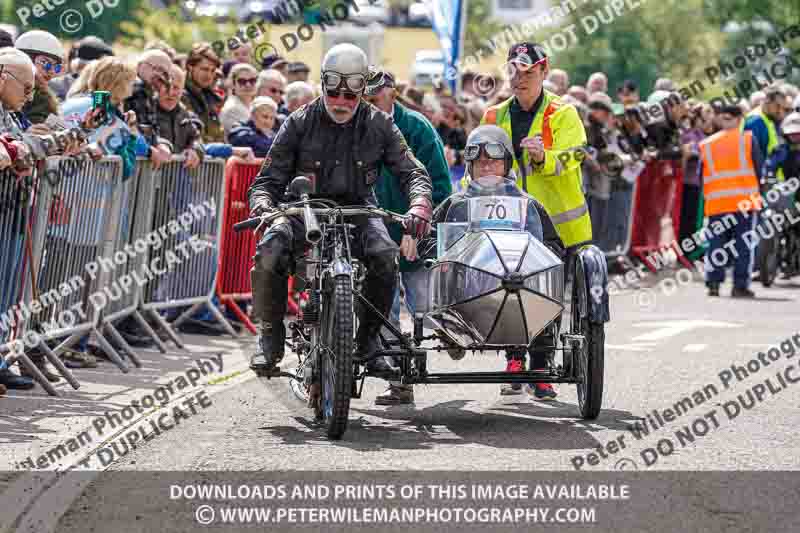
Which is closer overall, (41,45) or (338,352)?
(338,352)

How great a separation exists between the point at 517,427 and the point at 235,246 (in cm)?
583

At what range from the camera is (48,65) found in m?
12.3

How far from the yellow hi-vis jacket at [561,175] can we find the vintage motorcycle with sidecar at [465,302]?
2.82 ft

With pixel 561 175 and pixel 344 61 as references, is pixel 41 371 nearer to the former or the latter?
pixel 344 61

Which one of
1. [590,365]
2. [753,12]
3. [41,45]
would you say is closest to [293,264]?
[590,365]

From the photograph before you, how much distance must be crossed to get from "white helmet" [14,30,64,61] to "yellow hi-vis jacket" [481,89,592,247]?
11.2 feet

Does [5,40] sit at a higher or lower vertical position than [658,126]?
lower

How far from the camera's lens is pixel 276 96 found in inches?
653

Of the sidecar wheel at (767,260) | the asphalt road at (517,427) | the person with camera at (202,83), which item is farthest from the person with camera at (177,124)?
the sidecar wheel at (767,260)

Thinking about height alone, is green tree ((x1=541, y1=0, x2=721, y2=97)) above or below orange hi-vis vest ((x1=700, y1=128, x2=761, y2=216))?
above

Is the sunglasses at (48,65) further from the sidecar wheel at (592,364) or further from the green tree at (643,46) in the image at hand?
the green tree at (643,46)

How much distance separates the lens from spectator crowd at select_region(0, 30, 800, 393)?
1100 centimetres

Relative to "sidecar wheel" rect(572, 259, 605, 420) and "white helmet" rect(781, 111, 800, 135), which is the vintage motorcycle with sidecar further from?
"white helmet" rect(781, 111, 800, 135)

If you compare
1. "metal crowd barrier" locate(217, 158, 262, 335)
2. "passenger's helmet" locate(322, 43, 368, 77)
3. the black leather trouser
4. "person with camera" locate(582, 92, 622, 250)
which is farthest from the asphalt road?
"person with camera" locate(582, 92, 622, 250)
